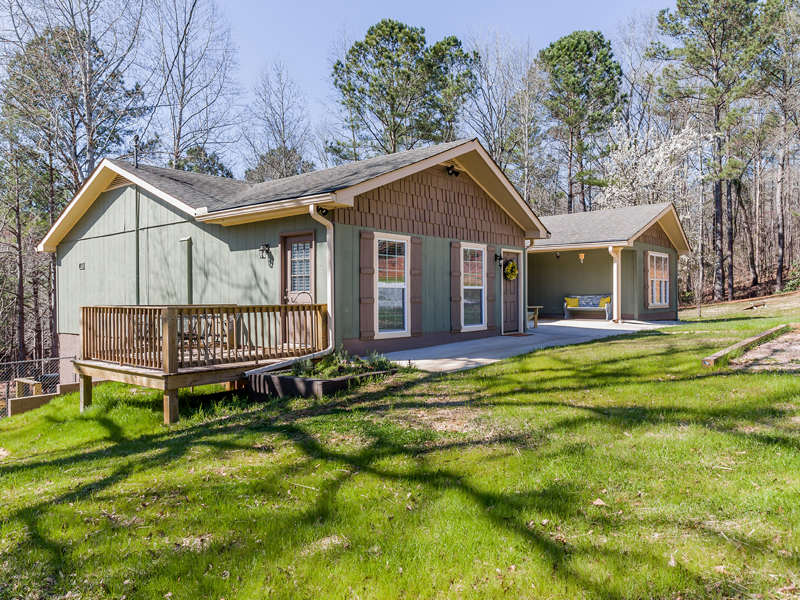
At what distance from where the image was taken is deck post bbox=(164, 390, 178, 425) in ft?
21.9

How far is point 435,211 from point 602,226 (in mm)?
8256

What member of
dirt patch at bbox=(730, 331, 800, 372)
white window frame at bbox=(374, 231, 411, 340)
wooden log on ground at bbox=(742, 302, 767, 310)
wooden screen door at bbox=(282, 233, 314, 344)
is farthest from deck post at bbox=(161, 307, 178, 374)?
wooden log on ground at bbox=(742, 302, 767, 310)

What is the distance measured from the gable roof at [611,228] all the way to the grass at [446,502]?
9.73 metres

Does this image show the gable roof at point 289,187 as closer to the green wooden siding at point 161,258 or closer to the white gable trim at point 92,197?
the white gable trim at point 92,197

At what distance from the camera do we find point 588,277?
1606cm

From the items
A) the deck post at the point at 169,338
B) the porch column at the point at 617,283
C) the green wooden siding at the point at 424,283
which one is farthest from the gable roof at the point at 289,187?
the porch column at the point at 617,283

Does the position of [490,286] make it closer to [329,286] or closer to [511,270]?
[511,270]

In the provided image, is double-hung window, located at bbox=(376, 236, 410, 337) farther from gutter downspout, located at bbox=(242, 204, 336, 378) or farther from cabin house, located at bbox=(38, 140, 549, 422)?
gutter downspout, located at bbox=(242, 204, 336, 378)

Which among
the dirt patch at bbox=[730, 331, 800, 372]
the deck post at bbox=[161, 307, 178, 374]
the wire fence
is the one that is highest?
the deck post at bbox=[161, 307, 178, 374]

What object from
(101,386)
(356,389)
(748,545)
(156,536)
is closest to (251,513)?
(156,536)

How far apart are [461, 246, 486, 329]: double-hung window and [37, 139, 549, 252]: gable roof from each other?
153 cm

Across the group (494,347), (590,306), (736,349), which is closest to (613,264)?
(590,306)

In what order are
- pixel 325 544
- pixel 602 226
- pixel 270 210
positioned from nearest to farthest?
1. pixel 325 544
2. pixel 270 210
3. pixel 602 226

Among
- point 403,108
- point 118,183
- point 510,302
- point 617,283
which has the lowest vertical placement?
point 510,302
